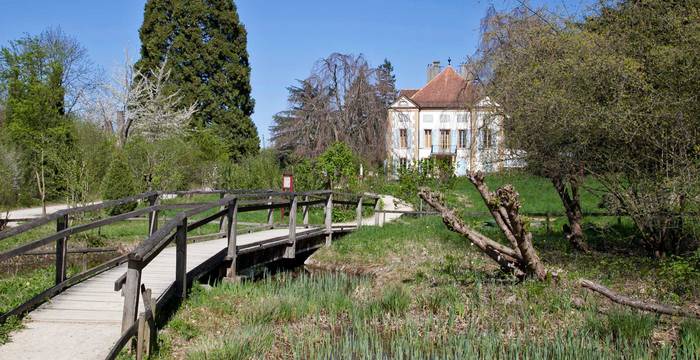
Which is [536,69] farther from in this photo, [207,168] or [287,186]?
[207,168]

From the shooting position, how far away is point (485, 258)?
13477mm

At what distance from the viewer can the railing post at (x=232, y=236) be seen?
Result: 1000cm

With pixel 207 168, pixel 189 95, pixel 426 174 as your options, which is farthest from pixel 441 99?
pixel 426 174

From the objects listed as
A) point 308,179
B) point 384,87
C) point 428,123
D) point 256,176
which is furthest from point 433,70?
point 308,179

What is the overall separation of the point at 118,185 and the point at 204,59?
22.6 metres

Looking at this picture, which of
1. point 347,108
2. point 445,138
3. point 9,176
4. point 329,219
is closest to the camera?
point 329,219

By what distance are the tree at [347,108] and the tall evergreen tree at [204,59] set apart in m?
4.10

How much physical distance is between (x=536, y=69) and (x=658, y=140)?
2.40 meters

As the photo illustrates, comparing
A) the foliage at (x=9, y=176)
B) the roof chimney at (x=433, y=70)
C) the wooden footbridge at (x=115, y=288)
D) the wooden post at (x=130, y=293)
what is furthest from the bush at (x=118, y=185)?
the roof chimney at (x=433, y=70)

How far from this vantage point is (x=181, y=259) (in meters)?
7.63

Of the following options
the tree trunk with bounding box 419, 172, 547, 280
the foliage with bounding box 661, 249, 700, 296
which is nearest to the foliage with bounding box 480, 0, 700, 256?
the foliage with bounding box 661, 249, 700, 296

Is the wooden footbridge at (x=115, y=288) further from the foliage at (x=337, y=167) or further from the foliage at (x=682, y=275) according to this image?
the foliage at (x=337, y=167)

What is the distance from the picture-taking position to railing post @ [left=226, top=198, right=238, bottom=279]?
10.0 m

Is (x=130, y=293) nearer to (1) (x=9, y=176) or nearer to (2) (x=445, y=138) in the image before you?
(1) (x=9, y=176)
